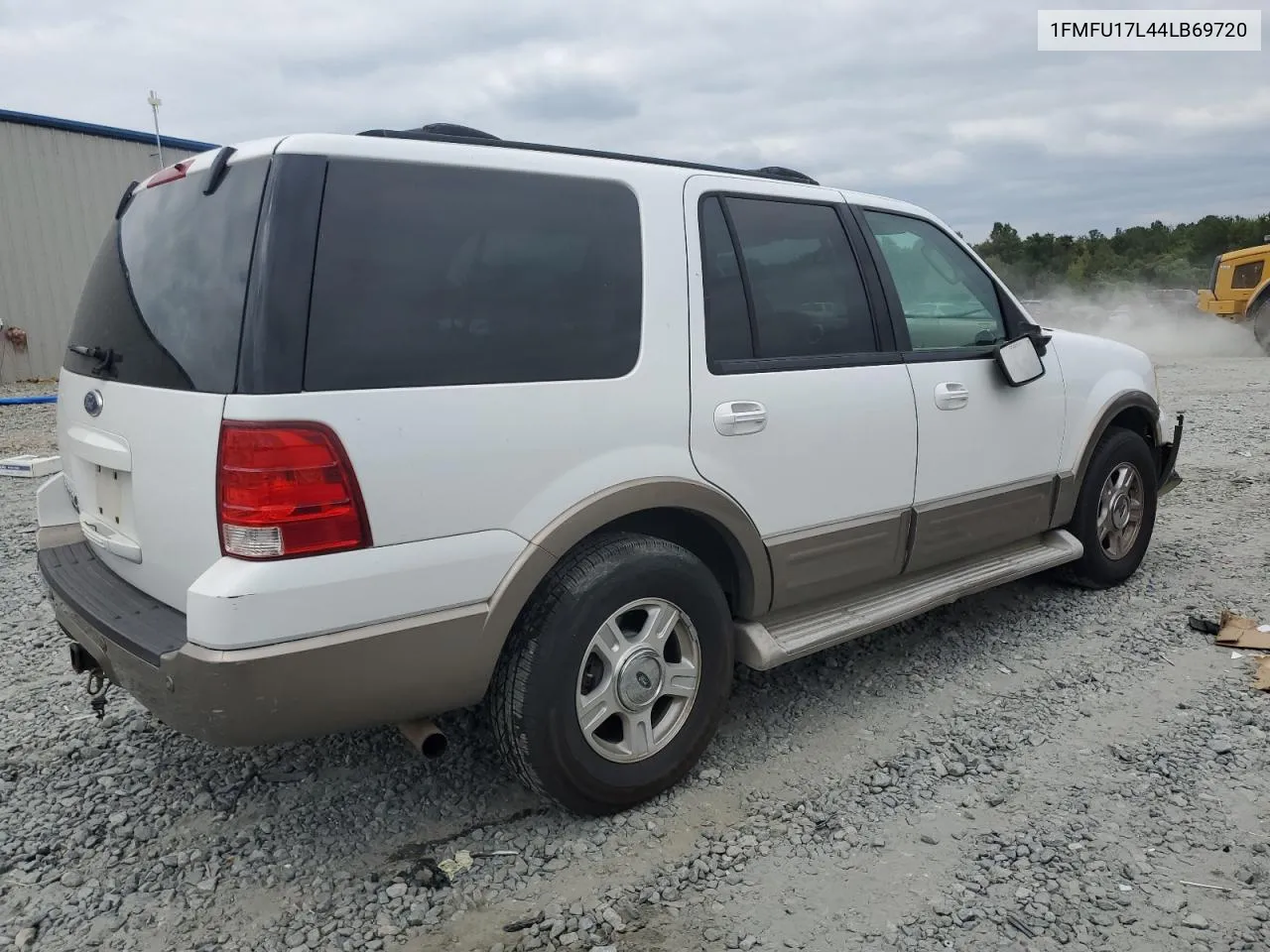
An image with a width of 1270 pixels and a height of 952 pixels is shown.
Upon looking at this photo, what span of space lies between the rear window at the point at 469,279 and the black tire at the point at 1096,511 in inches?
114

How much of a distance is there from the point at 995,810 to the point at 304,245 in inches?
100

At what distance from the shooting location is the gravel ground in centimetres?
239

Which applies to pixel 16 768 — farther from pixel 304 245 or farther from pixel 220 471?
pixel 304 245

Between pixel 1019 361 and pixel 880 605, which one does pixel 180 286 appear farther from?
pixel 1019 361

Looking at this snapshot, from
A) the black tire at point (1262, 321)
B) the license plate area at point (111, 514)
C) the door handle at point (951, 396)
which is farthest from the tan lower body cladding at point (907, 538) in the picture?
the black tire at point (1262, 321)

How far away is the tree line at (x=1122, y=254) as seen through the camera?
111 ft

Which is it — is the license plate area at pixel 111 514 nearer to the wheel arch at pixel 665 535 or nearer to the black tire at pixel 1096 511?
the wheel arch at pixel 665 535

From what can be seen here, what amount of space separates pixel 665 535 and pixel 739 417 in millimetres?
451

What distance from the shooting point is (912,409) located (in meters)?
3.54

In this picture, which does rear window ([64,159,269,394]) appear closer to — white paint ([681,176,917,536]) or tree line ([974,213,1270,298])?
white paint ([681,176,917,536])

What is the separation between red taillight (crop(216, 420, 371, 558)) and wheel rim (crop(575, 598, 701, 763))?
862 mm

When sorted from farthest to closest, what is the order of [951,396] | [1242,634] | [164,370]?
1. [1242,634]
2. [951,396]
3. [164,370]

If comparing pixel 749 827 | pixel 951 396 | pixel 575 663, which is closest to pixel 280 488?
pixel 575 663

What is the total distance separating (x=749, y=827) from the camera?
9.27 ft
